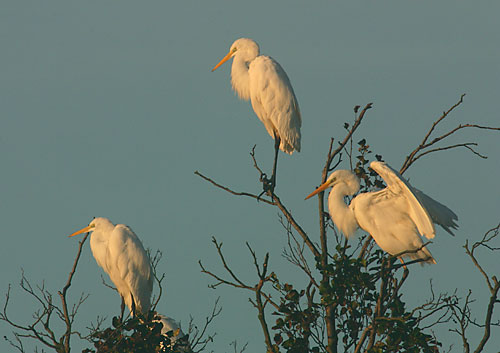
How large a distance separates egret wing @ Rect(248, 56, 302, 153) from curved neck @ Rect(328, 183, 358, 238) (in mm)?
2685

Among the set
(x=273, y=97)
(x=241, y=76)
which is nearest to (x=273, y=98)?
(x=273, y=97)

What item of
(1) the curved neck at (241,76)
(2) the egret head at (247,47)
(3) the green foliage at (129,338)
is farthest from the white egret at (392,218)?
(2) the egret head at (247,47)

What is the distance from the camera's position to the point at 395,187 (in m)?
7.69

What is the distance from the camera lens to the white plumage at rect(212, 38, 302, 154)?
1116cm

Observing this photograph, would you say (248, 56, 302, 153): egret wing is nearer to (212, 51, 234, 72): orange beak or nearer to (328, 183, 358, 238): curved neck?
(212, 51, 234, 72): orange beak

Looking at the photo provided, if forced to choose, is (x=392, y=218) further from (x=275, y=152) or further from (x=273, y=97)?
(x=273, y=97)

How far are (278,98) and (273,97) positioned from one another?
0.07 metres

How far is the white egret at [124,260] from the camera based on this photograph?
427 inches

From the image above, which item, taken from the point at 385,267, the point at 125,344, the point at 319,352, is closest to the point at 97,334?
the point at 125,344

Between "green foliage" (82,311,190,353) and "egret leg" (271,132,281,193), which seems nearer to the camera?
"green foliage" (82,311,190,353)

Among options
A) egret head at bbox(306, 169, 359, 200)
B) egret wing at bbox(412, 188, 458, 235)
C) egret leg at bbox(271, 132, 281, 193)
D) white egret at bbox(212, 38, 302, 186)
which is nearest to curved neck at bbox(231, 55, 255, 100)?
white egret at bbox(212, 38, 302, 186)

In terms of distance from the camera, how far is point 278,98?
11.2 metres

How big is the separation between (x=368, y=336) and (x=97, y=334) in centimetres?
242

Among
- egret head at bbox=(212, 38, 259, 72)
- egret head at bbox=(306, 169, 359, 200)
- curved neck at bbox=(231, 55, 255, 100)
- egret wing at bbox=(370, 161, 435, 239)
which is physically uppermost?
egret head at bbox=(212, 38, 259, 72)
